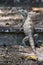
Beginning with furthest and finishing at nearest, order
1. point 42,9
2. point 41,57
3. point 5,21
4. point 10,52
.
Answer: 1. point 42,9
2. point 5,21
3. point 10,52
4. point 41,57

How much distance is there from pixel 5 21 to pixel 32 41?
1.90 metres

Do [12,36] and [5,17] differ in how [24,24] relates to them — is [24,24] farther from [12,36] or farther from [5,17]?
[5,17]

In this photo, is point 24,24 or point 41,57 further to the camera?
point 24,24

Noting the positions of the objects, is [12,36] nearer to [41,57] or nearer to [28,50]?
[28,50]

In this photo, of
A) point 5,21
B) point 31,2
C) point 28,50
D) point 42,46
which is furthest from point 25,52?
point 31,2

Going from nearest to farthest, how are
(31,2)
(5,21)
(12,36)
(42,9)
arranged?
(12,36) < (5,21) < (42,9) < (31,2)

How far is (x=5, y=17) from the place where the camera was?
10.1 metres

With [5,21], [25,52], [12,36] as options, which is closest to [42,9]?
[5,21]

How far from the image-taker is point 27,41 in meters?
8.16

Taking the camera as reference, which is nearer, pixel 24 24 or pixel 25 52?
pixel 25 52

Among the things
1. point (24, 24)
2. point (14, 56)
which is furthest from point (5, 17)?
point (14, 56)

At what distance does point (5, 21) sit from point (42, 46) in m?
1.88

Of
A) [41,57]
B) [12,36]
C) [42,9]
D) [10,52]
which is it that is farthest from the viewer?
[42,9]

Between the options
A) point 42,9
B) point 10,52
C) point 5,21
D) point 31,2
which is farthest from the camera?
point 31,2
